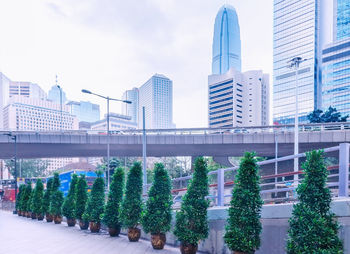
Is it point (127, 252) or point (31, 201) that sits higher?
point (127, 252)

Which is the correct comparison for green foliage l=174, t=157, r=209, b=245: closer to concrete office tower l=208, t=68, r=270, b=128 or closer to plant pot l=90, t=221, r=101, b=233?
plant pot l=90, t=221, r=101, b=233

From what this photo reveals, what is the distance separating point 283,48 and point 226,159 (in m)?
130

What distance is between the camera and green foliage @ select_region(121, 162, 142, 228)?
10672 millimetres

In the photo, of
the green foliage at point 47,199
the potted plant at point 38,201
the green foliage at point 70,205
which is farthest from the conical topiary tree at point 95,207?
the potted plant at point 38,201

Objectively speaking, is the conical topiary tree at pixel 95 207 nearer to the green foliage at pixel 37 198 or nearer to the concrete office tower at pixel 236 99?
the green foliage at pixel 37 198

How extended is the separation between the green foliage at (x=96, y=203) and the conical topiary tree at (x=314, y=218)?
366 inches

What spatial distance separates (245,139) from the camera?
3762 cm

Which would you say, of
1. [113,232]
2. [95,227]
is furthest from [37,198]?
[113,232]

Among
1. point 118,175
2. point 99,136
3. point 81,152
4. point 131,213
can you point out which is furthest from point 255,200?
point 81,152

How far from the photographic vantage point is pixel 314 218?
5816 mm

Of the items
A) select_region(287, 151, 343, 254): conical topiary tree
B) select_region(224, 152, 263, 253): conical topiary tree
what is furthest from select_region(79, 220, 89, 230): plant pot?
select_region(287, 151, 343, 254): conical topiary tree

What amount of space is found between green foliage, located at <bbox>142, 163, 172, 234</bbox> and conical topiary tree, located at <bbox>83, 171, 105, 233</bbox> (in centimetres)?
403

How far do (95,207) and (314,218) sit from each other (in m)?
10.2

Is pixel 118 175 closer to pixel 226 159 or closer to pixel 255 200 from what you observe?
pixel 255 200
